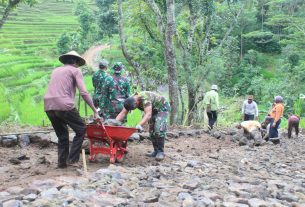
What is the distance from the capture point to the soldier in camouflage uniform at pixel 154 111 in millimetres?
6680

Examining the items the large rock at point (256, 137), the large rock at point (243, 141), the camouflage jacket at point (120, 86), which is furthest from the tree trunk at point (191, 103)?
the camouflage jacket at point (120, 86)

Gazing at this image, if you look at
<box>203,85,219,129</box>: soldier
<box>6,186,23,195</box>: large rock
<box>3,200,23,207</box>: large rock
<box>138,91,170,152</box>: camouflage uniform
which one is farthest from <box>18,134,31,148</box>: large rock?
<box>203,85,219,129</box>: soldier

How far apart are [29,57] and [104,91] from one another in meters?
25.4

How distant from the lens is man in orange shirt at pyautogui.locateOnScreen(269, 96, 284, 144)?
11.1 metres

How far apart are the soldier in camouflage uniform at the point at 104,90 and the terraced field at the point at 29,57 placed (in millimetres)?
4433

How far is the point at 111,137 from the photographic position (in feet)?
20.9

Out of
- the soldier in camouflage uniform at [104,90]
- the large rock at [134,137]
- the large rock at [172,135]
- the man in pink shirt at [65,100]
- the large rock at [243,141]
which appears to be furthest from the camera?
the large rock at [243,141]

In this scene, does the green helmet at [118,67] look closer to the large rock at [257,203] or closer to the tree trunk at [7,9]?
the tree trunk at [7,9]

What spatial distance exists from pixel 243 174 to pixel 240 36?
38609 millimetres

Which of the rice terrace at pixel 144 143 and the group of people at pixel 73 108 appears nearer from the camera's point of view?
the rice terrace at pixel 144 143

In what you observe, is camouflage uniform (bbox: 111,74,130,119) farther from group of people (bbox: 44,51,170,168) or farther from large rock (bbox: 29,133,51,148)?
large rock (bbox: 29,133,51,148)

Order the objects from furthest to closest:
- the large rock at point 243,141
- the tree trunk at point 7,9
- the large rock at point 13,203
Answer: the large rock at point 243,141 < the tree trunk at point 7,9 < the large rock at point 13,203

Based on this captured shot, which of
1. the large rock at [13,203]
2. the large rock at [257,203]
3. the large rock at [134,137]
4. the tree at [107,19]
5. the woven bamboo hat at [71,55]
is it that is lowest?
the large rock at [134,137]

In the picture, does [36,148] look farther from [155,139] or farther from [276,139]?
[276,139]
